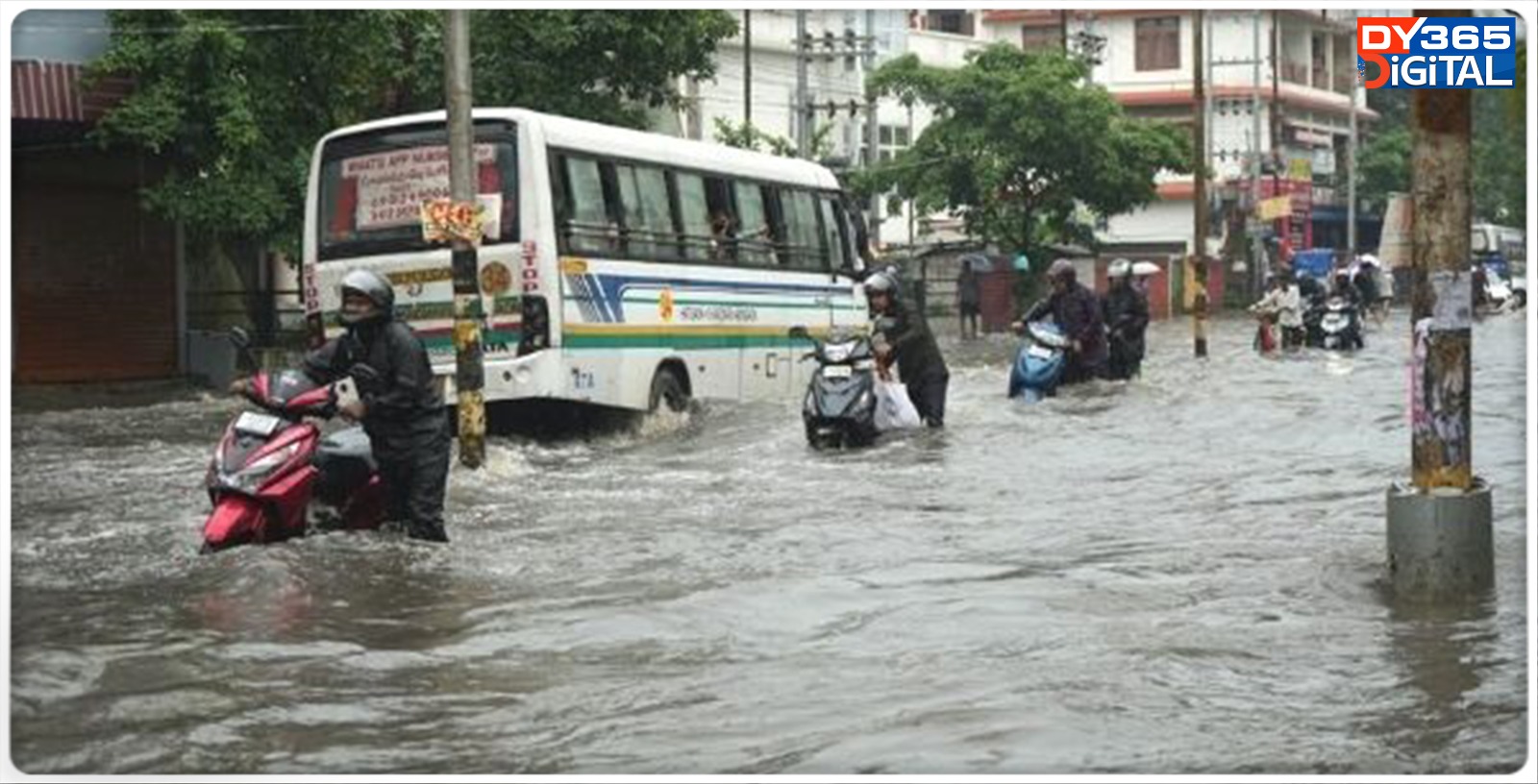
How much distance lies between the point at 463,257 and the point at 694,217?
4.39 metres

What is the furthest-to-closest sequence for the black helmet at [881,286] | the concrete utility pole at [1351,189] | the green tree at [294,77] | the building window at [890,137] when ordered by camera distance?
the building window at [890,137] < the concrete utility pole at [1351,189] < the green tree at [294,77] < the black helmet at [881,286]

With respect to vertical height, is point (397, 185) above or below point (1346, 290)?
above

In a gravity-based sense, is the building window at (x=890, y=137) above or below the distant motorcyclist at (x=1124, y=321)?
above

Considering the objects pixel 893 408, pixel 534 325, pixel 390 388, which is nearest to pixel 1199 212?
pixel 893 408

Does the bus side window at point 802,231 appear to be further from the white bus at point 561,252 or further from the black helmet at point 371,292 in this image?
the black helmet at point 371,292

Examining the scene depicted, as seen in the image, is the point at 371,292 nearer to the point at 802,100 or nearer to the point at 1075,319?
the point at 1075,319

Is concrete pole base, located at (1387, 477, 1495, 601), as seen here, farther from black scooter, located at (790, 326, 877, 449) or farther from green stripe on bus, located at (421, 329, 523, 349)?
green stripe on bus, located at (421, 329, 523, 349)

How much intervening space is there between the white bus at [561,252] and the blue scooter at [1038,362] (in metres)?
2.24

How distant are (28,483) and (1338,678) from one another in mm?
8912

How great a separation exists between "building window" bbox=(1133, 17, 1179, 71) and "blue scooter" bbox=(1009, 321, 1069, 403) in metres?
30.4

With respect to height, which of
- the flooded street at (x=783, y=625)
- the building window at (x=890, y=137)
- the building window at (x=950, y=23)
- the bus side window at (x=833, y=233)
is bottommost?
the flooded street at (x=783, y=625)

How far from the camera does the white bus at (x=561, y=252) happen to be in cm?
1436

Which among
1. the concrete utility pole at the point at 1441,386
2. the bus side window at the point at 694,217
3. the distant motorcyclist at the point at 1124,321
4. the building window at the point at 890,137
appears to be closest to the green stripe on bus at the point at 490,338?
the bus side window at the point at 694,217

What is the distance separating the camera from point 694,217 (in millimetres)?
16500
